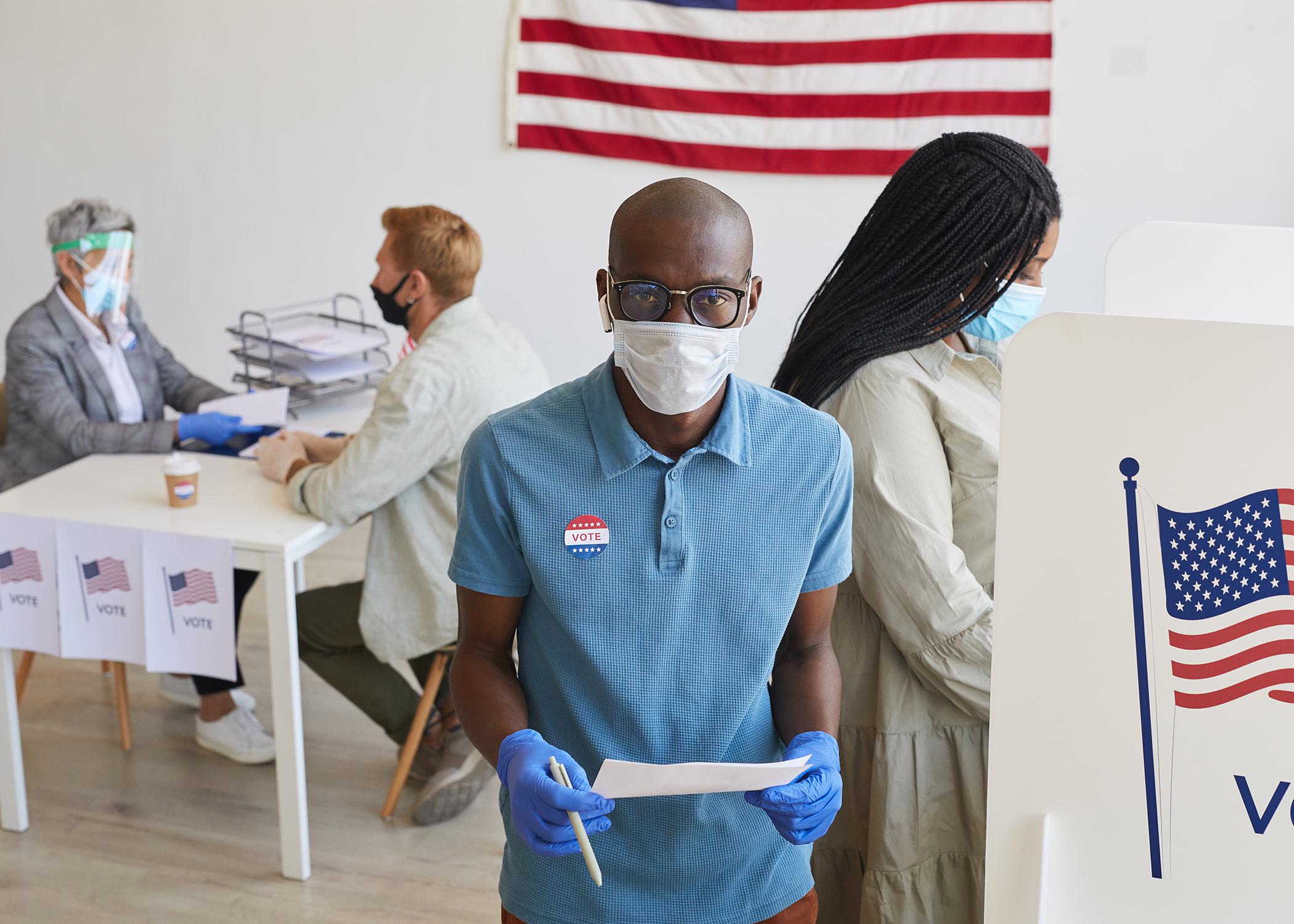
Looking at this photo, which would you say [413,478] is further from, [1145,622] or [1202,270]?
[1145,622]

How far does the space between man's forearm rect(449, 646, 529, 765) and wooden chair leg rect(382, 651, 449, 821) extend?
1.44 metres

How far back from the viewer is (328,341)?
3.32 m

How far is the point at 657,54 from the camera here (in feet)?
13.2

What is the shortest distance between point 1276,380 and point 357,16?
4.07m

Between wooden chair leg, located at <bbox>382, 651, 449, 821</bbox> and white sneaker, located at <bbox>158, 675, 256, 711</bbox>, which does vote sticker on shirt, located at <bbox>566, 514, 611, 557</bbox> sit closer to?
wooden chair leg, located at <bbox>382, 651, 449, 821</bbox>

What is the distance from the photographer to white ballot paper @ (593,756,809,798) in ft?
3.26

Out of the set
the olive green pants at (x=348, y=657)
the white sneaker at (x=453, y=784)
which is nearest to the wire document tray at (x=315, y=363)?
the olive green pants at (x=348, y=657)

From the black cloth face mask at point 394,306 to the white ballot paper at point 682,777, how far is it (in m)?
1.74

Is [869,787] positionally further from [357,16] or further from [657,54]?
[357,16]

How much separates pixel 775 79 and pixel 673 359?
10.3 ft

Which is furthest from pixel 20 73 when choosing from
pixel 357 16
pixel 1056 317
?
pixel 1056 317

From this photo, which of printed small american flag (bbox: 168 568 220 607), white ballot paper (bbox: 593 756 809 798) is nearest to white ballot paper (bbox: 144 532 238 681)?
printed small american flag (bbox: 168 568 220 607)

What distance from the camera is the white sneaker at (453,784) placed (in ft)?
8.45

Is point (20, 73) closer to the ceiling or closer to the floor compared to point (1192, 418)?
closer to the ceiling
